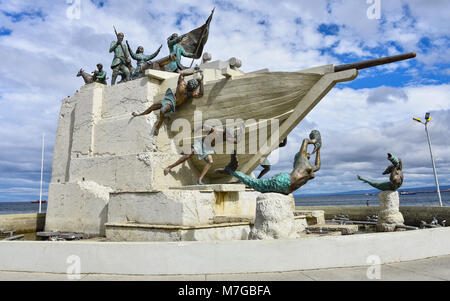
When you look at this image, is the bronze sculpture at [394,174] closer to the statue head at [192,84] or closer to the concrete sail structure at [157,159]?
the concrete sail structure at [157,159]

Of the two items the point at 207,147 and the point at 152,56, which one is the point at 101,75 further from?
the point at 207,147

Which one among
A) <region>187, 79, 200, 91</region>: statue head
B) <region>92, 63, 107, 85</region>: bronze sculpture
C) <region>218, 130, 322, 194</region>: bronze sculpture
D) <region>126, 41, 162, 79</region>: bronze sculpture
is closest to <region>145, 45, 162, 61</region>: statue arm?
<region>126, 41, 162, 79</region>: bronze sculpture

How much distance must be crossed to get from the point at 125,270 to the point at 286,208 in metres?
2.41

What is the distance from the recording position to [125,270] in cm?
425

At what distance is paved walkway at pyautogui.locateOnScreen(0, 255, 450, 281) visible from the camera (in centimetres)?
393

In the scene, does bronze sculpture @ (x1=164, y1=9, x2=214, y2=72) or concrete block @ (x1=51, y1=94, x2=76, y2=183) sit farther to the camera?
concrete block @ (x1=51, y1=94, x2=76, y2=183)

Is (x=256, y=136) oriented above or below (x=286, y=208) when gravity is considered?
above

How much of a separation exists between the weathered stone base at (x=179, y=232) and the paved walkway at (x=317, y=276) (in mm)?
3038

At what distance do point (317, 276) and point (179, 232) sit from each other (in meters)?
3.78

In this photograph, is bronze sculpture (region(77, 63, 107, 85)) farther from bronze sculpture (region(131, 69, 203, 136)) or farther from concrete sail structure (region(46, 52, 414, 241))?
bronze sculpture (region(131, 69, 203, 136))

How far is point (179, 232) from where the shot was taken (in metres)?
7.21

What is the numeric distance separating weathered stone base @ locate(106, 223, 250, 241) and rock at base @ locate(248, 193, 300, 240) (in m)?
2.27

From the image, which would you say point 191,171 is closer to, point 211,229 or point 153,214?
Result: point 153,214
